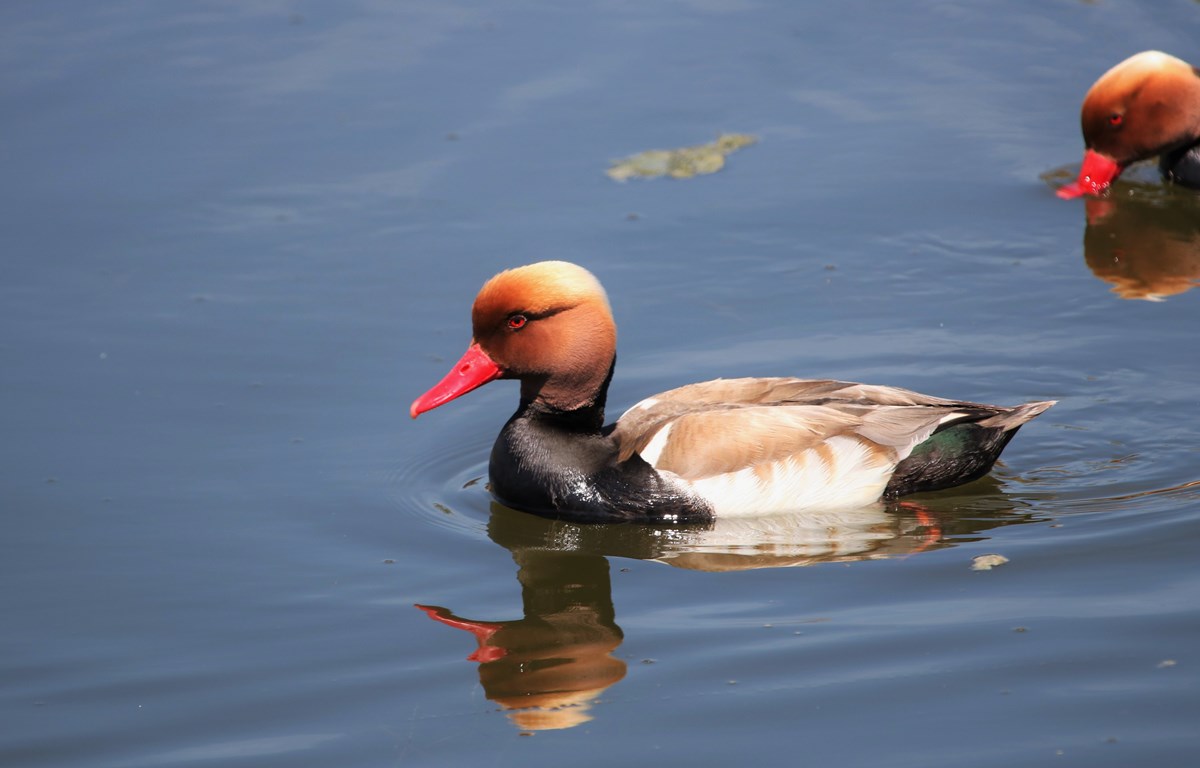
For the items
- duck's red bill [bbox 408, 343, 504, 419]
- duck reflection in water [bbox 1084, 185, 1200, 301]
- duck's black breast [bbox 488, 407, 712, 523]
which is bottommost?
duck's black breast [bbox 488, 407, 712, 523]

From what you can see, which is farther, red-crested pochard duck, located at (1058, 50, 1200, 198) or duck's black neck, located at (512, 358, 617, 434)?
red-crested pochard duck, located at (1058, 50, 1200, 198)

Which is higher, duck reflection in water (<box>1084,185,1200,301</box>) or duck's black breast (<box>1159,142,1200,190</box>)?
duck's black breast (<box>1159,142,1200,190</box>)

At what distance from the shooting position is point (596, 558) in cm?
678

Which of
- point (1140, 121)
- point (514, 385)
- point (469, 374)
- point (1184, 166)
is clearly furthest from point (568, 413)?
point (1184, 166)

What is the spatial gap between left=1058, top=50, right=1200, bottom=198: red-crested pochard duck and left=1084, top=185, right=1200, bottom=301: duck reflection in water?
0.20 meters

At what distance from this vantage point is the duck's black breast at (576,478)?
6984 mm

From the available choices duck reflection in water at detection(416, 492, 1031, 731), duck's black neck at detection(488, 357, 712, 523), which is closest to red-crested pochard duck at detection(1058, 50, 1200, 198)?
duck reflection in water at detection(416, 492, 1031, 731)

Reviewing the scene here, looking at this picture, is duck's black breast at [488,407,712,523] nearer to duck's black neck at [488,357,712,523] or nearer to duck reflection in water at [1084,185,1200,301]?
duck's black neck at [488,357,712,523]

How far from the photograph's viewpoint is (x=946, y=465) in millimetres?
7145

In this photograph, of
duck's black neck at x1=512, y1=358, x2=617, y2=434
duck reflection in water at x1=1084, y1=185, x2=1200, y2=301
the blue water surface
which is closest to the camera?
the blue water surface

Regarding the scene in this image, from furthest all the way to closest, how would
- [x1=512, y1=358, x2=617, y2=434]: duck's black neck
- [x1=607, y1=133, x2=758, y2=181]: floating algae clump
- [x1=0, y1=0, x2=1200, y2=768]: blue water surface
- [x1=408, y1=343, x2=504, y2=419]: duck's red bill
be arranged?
1. [x1=607, y1=133, x2=758, y2=181]: floating algae clump
2. [x1=512, y1=358, x2=617, y2=434]: duck's black neck
3. [x1=408, y1=343, x2=504, y2=419]: duck's red bill
4. [x1=0, y1=0, x2=1200, y2=768]: blue water surface

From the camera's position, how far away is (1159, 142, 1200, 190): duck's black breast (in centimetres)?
1115

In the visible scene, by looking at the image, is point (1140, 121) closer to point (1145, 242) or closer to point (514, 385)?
point (1145, 242)

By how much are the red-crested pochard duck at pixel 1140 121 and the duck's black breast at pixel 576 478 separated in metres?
5.25
